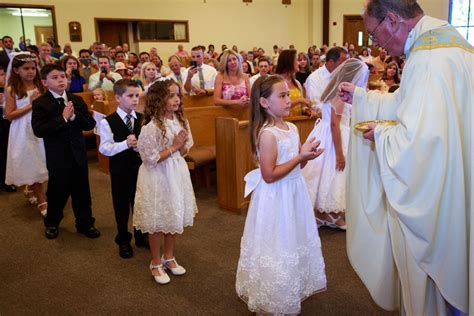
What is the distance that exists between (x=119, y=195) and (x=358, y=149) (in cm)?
217

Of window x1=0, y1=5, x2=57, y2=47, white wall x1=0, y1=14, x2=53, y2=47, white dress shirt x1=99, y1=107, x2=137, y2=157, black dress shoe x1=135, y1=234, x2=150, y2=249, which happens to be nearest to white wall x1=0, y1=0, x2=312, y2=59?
window x1=0, y1=5, x2=57, y2=47

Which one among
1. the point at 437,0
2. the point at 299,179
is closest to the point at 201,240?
the point at 299,179

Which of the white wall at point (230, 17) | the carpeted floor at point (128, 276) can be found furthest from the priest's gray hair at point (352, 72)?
the white wall at point (230, 17)

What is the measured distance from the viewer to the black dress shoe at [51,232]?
14.0 ft

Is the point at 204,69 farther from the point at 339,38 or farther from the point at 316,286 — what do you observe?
the point at 339,38

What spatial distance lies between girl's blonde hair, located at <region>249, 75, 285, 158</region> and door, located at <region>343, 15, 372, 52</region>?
59.1 ft

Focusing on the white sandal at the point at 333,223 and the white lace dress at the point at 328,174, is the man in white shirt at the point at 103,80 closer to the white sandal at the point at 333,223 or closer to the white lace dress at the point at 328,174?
A: the white lace dress at the point at 328,174

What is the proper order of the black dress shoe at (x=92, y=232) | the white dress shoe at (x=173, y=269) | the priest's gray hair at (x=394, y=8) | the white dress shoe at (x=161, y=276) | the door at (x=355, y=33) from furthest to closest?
the door at (x=355, y=33), the black dress shoe at (x=92, y=232), the white dress shoe at (x=173, y=269), the white dress shoe at (x=161, y=276), the priest's gray hair at (x=394, y=8)

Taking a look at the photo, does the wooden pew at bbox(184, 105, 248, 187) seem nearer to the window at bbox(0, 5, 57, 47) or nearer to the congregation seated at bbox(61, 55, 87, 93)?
the congregation seated at bbox(61, 55, 87, 93)

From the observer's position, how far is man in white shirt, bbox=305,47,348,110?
442 centimetres

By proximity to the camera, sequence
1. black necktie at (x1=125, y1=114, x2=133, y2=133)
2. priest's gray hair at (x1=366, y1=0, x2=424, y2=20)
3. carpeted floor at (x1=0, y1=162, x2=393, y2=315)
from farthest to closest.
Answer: black necktie at (x1=125, y1=114, x2=133, y2=133) → carpeted floor at (x1=0, y1=162, x2=393, y2=315) → priest's gray hair at (x1=366, y1=0, x2=424, y2=20)

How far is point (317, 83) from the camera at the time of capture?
4.55m

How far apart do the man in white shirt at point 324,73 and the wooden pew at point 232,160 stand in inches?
18.2

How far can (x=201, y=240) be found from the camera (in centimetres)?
410
